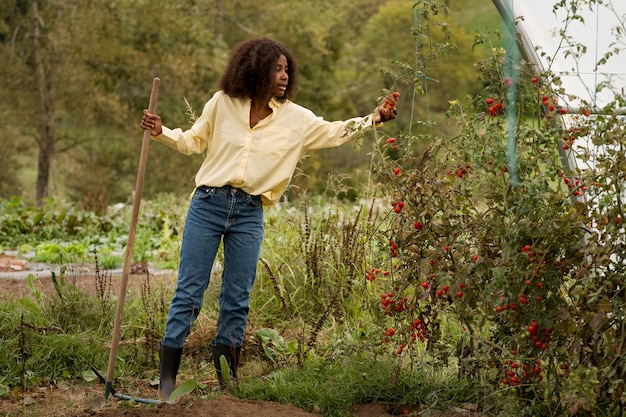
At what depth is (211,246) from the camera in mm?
4488

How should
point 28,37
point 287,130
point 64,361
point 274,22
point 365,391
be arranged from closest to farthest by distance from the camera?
1. point 365,391
2. point 287,130
3. point 64,361
4. point 28,37
5. point 274,22

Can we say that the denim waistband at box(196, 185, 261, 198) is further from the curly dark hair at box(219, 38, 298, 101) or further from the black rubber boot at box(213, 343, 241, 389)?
the black rubber boot at box(213, 343, 241, 389)

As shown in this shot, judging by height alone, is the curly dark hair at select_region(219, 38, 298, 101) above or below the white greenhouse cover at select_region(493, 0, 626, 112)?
below

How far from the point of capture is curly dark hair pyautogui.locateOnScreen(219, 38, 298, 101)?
4527mm

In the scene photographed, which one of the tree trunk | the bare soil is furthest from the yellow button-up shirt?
the tree trunk

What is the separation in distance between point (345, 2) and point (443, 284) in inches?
1243

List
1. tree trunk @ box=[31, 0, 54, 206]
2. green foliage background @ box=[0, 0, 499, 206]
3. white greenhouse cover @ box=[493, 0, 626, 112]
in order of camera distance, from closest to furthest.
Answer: white greenhouse cover @ box=[493, 0, 626, 112], tree trunk @ box=[31, 0, 54, 206], green foliage background @ box=[0, 0, 499, 206]

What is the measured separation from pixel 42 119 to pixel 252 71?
17667 mm

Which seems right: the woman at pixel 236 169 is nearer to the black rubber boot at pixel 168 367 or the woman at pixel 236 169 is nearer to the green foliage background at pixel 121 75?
the black rubber boot at pixel 168 367

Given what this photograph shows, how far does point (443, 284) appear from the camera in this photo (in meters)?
3.63

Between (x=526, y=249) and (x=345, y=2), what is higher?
(x=345, y=2)

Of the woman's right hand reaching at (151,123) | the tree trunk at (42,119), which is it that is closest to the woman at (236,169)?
the woman's right hand reaching at (151,123)

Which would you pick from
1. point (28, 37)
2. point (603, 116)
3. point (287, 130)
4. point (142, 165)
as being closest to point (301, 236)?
point (287, 130)

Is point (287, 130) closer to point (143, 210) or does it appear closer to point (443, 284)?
point (443, 284)
